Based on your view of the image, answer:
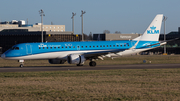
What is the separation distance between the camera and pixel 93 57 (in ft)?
134

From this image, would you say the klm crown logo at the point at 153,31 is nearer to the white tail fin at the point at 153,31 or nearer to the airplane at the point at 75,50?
the white tail fin at the point at 153,31

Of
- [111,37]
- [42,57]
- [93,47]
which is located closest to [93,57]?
[93,47]

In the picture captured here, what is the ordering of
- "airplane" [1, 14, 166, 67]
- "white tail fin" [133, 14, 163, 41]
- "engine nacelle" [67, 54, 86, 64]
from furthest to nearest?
"white tail fin" [133, 14, 163, 41]
"airplane" [1, 14, 166, 67]
"engine nacelle" [67, 54, 86, 64]

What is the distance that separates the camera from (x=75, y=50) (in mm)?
40312

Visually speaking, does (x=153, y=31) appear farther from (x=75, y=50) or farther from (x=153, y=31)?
(x=75, y=50)

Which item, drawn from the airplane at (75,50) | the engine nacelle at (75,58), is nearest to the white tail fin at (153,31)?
the airplane at (75,50)

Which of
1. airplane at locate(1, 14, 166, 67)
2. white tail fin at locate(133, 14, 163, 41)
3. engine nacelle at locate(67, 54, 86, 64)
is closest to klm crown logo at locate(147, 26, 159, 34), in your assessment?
white tail fin at locate(133, 14, 163, 41)

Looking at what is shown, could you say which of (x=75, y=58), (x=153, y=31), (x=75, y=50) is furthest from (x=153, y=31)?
(x=75, y=58)

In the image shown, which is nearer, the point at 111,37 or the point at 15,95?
the point at 15,95

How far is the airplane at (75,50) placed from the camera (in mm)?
38250

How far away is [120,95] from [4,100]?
606cm

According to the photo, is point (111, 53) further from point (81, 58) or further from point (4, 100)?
point (4, 100)

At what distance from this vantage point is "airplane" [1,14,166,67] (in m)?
38.2

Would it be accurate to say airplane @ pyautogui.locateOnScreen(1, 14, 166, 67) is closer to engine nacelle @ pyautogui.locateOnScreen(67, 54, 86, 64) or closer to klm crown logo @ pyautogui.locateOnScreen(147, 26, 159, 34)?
engine nacelle @ pyautogui.locateOnScreen(67, 54, 86, 64)
